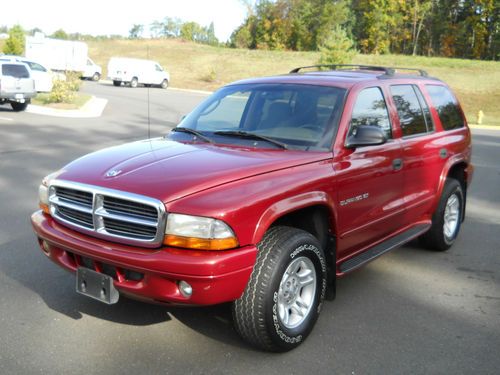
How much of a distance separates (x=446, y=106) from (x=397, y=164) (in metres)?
1.68

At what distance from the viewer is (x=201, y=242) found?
10.4 ft

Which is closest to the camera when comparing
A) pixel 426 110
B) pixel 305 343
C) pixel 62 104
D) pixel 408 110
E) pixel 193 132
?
pixel 305 343

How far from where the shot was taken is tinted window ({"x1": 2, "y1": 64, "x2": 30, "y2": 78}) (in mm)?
19469

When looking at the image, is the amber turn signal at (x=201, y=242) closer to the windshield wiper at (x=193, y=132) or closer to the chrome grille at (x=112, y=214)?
the chrome grille at (x=112, y=214)

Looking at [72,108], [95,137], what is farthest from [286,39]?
[95,137]

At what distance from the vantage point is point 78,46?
4056 cm

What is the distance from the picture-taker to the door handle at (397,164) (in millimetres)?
4695

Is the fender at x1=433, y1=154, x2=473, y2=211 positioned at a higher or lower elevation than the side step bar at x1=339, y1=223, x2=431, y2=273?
higher

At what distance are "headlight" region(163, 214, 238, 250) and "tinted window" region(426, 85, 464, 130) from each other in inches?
137

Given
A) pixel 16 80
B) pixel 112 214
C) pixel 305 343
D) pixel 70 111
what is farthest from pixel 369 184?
pixel 70 111

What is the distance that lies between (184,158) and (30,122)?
50.1ft

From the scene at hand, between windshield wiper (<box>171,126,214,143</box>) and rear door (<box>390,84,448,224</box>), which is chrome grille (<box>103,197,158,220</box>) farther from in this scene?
rear door (<box>390,84,448,224</box>)

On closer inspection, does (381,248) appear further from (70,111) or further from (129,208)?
(70,111)

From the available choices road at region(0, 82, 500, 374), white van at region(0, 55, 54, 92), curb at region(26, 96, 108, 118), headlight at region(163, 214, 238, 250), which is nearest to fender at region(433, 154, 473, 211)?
road at region(0, 82, 500, 374)
